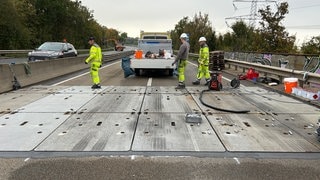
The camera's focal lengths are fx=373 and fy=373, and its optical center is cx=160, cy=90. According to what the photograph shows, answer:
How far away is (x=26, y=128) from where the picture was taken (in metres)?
7.10

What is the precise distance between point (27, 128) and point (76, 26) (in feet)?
223

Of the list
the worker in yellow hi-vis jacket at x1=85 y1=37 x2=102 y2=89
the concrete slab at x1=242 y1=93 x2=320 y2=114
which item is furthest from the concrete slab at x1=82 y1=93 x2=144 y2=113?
the concrete slab at x1=242 y1=93 x2=320 y2=114

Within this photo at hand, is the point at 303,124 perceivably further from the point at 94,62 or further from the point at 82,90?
the point at 94,62

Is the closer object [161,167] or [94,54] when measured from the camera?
[161,167]

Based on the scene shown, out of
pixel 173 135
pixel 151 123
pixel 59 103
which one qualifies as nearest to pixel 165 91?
pixel 59 103

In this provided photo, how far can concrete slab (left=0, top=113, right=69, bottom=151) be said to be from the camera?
608cm

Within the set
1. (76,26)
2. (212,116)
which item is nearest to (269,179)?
(212,116)

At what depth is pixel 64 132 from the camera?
681 centimetres

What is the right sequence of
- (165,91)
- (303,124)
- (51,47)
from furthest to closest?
(51,47) → (165,91) → (303,124)

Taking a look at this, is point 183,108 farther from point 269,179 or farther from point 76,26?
point 76,26

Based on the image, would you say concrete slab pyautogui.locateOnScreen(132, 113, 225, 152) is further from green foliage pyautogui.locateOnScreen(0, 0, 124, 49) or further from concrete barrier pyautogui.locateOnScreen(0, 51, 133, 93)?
green foliage pyautogui.locateOnScreen(0, 0, 124, 49)

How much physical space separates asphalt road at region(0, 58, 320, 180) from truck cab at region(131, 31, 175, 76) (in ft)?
38.3

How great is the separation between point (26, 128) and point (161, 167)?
3264 mm

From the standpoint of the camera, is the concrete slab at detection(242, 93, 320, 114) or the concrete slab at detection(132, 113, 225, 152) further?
the concrete slab at detection(242, 93, 320, 114)
